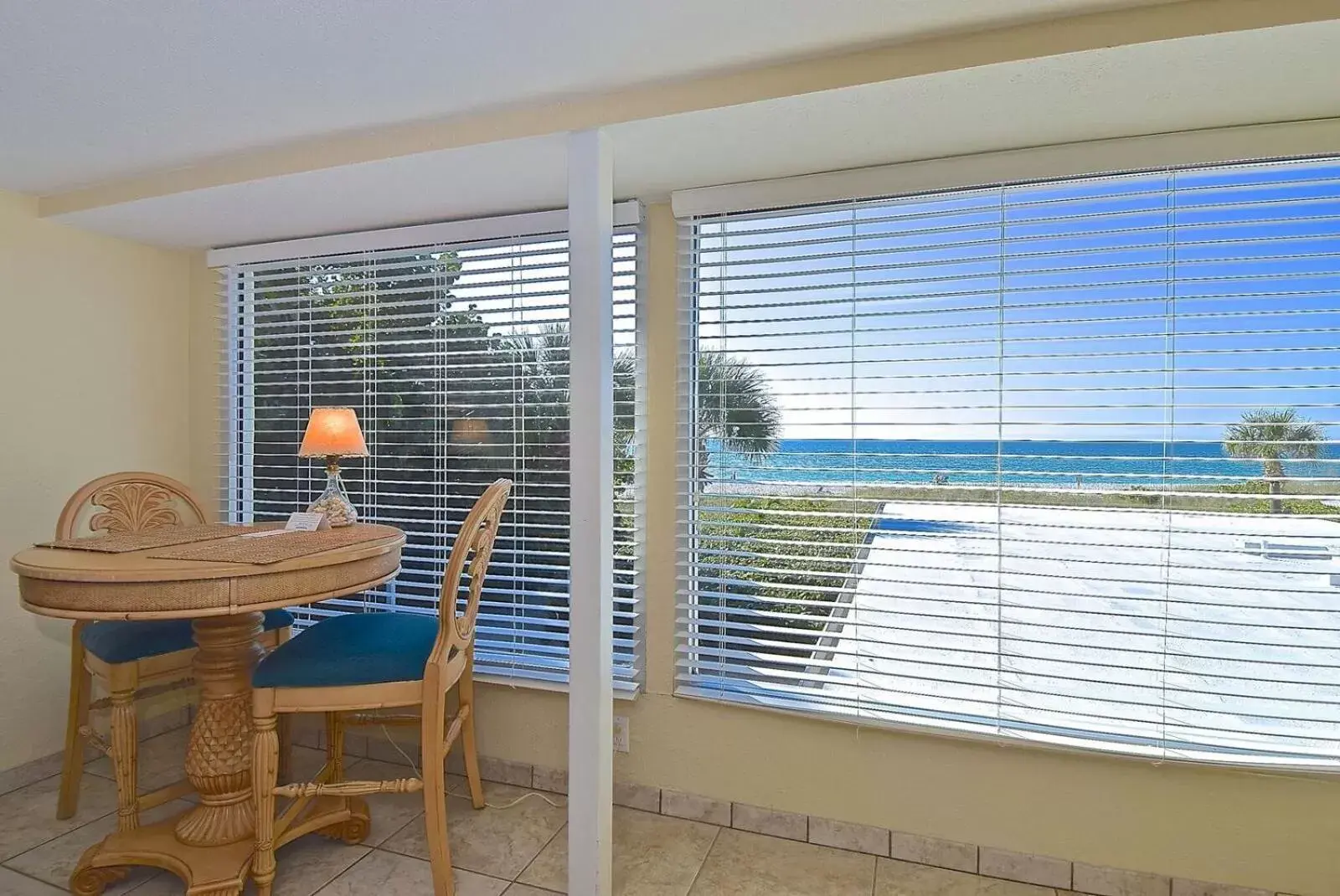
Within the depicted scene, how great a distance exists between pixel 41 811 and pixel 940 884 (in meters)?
3.03

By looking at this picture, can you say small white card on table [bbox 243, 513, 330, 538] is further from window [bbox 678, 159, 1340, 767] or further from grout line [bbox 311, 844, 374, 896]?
window [bbox 678, 159, 1340, 767]

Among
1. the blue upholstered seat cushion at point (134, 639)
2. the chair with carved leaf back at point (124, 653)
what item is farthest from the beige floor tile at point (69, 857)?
the blue upholstered seat cushion at point (134, 639)

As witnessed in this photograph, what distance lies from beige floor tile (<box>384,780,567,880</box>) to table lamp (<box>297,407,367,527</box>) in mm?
1083

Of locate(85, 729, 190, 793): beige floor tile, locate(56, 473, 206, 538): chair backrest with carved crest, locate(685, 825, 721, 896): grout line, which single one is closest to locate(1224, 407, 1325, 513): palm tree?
locate(685, 825, 721, 896): grout line

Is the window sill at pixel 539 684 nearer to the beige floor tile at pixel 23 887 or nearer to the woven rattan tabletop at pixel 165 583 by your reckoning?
the woven rattan tabletop at pixel 165 583

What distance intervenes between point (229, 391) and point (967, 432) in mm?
3097

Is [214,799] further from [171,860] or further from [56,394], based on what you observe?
[56,394]

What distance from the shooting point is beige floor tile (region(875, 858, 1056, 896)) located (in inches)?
84.1

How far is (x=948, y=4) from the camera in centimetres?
154

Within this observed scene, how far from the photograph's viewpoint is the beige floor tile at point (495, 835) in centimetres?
229

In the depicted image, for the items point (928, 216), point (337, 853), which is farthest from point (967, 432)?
point (337, 853)

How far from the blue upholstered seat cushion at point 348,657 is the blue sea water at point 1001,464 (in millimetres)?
1113

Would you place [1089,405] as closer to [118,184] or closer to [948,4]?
[948,4]

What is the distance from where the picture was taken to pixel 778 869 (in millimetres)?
2246
